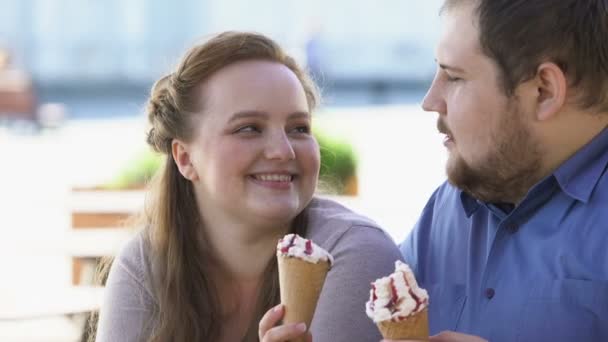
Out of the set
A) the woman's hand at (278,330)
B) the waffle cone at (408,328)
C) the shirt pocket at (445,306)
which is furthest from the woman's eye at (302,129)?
the waffle cone at (408,328)

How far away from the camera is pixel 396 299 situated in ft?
5.65

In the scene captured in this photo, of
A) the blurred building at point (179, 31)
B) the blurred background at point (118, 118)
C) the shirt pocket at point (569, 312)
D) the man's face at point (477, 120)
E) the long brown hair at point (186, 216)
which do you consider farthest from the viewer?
the blurred building at point (179, 31)

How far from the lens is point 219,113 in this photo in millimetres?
2441

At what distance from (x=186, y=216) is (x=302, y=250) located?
0.86 m

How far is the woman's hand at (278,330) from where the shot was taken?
5.80 feet

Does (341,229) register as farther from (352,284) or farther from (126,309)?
(126,309)

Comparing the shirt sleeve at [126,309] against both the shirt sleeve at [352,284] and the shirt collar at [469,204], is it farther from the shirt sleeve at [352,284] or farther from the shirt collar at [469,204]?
the shirt collar at [469,204]

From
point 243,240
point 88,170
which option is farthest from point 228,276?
point 88,170

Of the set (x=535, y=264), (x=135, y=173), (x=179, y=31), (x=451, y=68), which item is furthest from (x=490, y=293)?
(x=179, y=31)

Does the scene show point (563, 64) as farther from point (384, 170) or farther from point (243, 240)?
point (384, 170)

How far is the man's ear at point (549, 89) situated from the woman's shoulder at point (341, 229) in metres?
0.53

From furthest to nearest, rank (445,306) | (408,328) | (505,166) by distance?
1. (445,306)
2. (505,166)
3. (408,328)

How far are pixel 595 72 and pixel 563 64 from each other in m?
0.07

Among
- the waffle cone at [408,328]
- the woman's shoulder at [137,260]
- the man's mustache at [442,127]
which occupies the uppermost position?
the man's mustache at [442,127]
